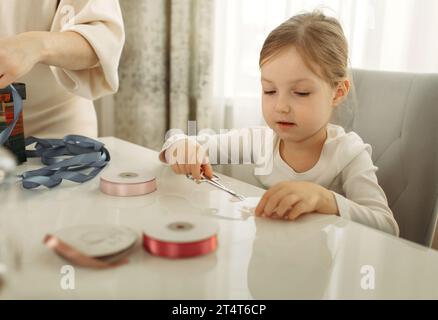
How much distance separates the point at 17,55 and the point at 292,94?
0.44 metres

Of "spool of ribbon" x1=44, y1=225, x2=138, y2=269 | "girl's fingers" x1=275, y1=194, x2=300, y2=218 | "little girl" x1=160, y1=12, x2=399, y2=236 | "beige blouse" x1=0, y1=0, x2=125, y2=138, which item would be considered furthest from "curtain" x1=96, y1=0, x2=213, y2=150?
"spool of ribbon" x1=44, y1=225, x2=138, y2=269

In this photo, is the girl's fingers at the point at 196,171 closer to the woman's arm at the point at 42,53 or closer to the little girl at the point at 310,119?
Answer: the little girl at the point at 310,119

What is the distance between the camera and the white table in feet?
1.21

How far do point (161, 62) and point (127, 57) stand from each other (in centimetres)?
14

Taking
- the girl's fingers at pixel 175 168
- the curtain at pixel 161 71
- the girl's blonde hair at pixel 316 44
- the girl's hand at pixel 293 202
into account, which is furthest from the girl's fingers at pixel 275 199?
the curtain at pixel 161 71

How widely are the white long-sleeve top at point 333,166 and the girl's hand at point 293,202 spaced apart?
0.03m

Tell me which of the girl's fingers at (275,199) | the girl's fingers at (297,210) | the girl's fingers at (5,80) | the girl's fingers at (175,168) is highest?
the girl's fingers at (5,80)

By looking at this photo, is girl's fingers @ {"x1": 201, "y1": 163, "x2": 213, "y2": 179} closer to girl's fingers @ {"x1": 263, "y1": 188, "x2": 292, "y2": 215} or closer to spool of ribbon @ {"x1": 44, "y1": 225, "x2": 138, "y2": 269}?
girl's fingers @ {"x1": 263, "y1": 188, "x2": 292, "y2": 215}

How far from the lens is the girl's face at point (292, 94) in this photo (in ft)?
2.58

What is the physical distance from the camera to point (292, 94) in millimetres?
785

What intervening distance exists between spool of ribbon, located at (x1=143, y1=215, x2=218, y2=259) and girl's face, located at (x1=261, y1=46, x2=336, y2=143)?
403 mm

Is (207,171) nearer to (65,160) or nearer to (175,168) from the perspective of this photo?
(175,168)

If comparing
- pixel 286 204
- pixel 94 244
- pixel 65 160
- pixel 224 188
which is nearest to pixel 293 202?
pixel 286 204

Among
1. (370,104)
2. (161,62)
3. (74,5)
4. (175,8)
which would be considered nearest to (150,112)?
(161,62)
